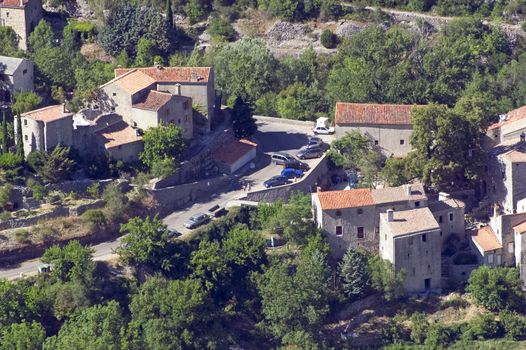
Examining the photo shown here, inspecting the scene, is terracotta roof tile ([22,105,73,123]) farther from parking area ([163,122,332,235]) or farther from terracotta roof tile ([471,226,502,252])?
terracotta roof tile ([471,226,502,252])

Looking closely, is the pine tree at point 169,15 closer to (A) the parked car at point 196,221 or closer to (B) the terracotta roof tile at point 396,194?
(A) the parked car at point 196,221

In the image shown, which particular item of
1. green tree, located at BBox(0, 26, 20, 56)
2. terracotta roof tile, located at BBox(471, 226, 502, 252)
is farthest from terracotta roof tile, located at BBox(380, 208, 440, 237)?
green tree, located at BBox(0, 26, 20, 56)

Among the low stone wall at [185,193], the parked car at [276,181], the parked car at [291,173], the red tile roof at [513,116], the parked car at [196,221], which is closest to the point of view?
the parked car at [196,221]

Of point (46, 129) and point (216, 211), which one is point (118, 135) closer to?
point (46, 129)

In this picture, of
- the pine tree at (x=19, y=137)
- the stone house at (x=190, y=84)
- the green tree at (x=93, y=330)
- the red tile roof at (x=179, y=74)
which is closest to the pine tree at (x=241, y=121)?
the stone house at (x=190, y=84)

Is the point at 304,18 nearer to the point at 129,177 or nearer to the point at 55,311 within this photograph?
the point at 129,177

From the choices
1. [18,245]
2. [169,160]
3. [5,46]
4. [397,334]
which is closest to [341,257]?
[397,334]
